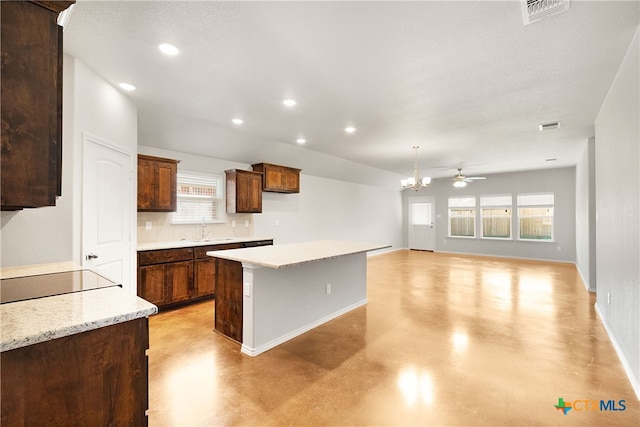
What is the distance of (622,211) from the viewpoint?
261 centimetres

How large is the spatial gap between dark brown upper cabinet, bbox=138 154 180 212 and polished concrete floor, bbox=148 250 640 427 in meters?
1.51

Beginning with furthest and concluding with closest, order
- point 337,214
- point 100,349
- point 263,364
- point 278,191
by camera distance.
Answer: point 337,214 < point 278,191 < point 263,364 < point 100,349

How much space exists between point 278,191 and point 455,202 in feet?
22.1

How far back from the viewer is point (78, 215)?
254 centimetres

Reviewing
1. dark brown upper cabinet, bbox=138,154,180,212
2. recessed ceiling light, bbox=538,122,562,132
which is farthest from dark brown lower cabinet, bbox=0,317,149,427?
recessed ceiling light, bbox=538,122,562,132

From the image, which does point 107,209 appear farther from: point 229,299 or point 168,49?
point 168,49

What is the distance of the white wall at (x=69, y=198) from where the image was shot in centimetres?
215

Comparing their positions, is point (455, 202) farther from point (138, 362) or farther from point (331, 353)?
point (138, 362)

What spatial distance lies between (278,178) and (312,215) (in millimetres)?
1712

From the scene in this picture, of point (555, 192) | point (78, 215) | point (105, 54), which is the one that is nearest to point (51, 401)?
point (78, 215)

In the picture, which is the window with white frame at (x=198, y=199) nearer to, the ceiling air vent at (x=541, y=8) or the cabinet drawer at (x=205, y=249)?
the cabinet drawer at (x=205, y=249)

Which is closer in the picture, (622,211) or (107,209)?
(622,211)

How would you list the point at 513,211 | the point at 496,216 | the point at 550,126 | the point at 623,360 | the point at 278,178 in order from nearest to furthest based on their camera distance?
1. the point at 623,360
2. the point at 550,126
3. the point at 278,178
4. the point at 513,211
5. the point at 496,216

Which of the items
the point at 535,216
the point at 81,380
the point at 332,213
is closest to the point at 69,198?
the point at 81,380
